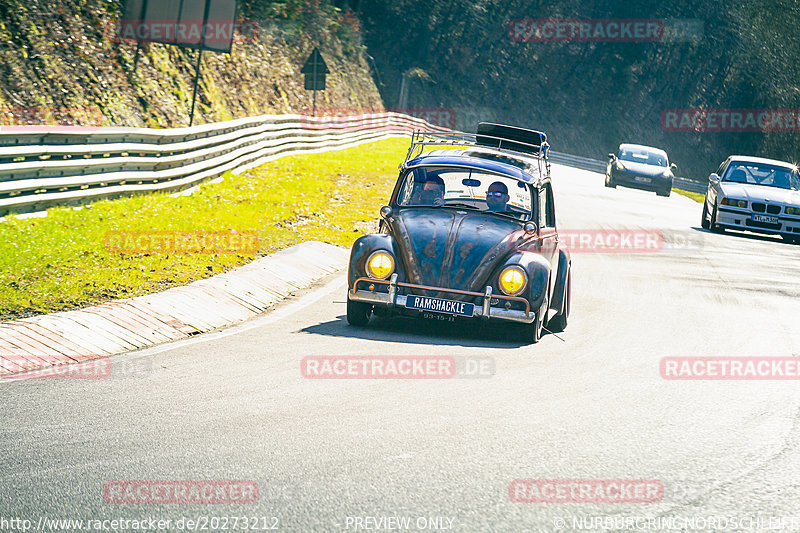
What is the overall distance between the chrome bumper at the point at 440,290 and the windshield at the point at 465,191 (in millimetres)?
1380

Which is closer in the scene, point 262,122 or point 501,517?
point 501,517

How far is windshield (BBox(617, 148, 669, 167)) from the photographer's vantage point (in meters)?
34.1

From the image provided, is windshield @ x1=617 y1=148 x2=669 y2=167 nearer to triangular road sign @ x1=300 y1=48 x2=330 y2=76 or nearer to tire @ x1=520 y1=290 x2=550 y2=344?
triangular road sign @ x1=300 y1=48 x2=330 y2=76

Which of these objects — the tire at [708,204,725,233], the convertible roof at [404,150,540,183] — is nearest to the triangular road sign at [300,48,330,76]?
the tire at [708,204,725,233]

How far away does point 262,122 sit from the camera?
83.3 feet

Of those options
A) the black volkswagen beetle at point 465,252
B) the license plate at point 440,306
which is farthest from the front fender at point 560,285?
the license plate at point 440,306

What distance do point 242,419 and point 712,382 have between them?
12.7ft

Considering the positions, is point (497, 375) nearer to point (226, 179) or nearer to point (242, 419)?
point (242, 419)

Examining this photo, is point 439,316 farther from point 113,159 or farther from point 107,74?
point 107,74

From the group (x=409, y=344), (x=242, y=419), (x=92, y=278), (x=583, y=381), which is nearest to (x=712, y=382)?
(x=583, y=381)

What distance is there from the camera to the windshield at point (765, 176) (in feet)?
72.2

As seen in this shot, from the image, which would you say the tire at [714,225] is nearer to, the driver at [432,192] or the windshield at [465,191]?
the windshield at [465,191]

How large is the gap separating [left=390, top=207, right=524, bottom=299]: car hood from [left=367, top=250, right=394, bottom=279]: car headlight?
15 cm

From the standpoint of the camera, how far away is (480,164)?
1055 cm
